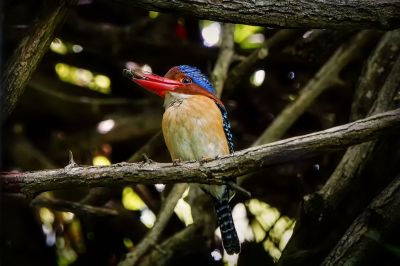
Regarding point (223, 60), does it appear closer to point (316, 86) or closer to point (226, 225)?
point (316, 86)

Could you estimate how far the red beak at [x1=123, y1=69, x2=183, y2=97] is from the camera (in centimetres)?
278

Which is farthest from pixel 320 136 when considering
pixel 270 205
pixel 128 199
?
pixel 128 199

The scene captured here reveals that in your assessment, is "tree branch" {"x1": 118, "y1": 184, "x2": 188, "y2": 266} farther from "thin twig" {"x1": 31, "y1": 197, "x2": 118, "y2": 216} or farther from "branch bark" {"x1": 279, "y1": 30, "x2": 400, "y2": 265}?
"branch bark" {"x1": 279, "y1": 30, "x2": 400, "y2": 265}

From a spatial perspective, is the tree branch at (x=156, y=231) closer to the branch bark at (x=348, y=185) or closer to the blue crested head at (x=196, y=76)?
the blue crested head at (x=196, y=76)

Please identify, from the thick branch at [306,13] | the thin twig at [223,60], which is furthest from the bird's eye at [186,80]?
the thick branch at [306,13]

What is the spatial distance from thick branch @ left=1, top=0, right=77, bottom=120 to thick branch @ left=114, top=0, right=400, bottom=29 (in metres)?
0.49

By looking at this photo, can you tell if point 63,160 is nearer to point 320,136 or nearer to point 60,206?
point 60,206

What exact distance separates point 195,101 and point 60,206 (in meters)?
0.88

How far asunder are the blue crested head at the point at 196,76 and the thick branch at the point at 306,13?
803 mm

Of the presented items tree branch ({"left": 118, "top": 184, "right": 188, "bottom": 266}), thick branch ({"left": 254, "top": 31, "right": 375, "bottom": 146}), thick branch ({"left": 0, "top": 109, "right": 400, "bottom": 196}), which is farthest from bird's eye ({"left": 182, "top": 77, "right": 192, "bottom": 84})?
thick branch ({"left": 0, "top": 109, "right": 400, "bottom": 196})

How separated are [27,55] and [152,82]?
0.70 m

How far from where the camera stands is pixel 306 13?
2.48 metres

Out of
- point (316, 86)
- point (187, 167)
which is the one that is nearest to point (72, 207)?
point (187, 167)

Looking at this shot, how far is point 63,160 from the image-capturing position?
4.37m
